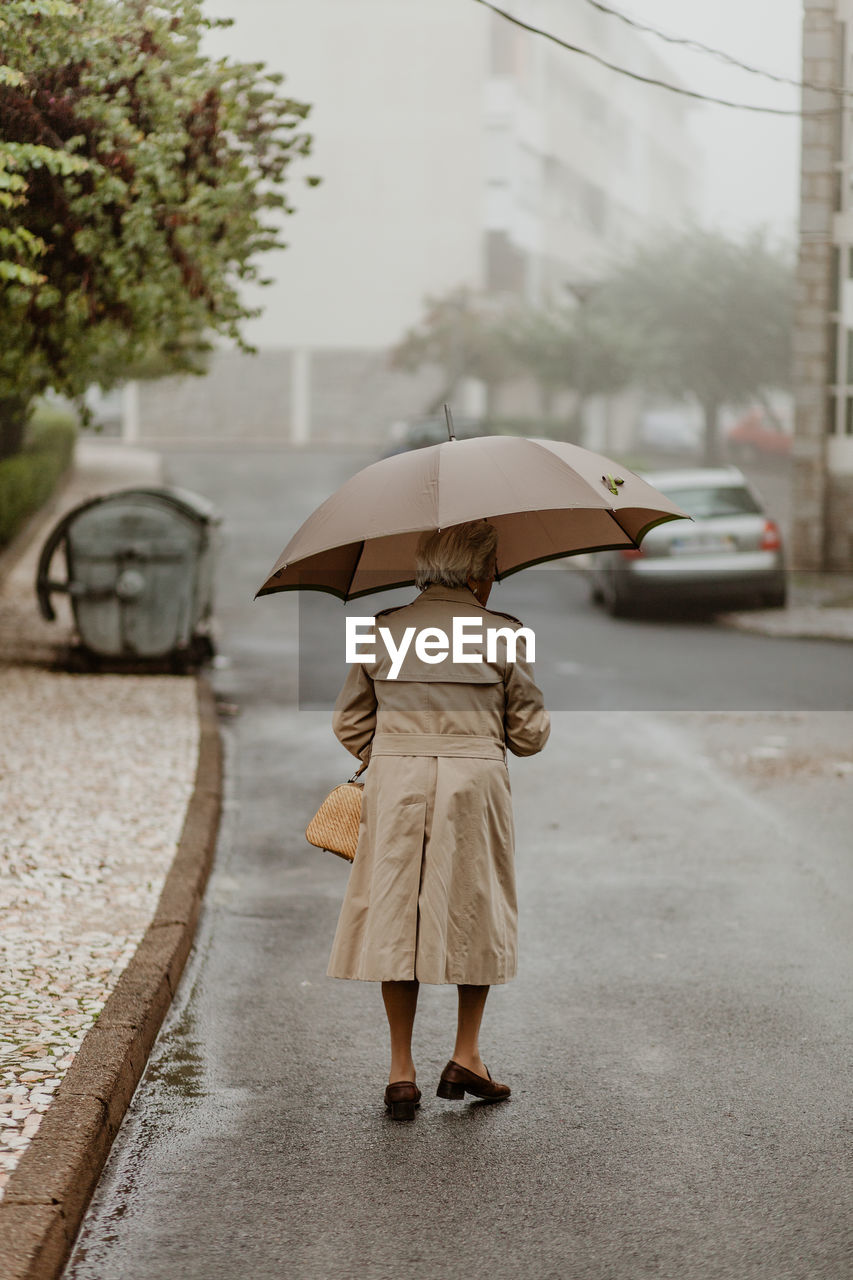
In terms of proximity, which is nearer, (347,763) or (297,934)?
(297,934)

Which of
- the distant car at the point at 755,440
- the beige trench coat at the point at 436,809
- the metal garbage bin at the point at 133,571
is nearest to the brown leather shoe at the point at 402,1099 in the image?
the beige trench coat at the point at 436,809

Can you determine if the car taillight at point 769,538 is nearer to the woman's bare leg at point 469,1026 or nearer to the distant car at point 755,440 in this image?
the woman's bare leg at point 469,1026

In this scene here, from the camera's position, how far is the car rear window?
1756 cm

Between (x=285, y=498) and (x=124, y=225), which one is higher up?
(x=124, y=225)

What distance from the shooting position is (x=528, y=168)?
59.0 meters

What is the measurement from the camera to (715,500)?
17703mm

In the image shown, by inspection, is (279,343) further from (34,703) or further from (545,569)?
(34,703)

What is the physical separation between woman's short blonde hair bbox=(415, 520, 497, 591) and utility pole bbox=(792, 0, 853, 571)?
1760cm

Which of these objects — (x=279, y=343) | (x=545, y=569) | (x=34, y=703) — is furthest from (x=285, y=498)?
(x=279, y=343)

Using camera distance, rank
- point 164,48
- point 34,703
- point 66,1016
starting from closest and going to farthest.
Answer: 1. point 66,1016
2. point 164,48
3. point 34,703

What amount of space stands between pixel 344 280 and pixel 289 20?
8.78m

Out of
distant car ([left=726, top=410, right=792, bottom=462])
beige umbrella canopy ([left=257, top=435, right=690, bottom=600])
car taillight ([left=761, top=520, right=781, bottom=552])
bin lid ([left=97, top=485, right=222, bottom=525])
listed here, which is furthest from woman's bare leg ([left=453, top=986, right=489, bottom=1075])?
distant car ([left=726, top=410, right=792, bottom=462])

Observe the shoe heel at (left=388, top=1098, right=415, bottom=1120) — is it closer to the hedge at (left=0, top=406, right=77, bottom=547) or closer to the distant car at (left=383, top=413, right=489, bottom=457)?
the hedge at (left=0, top=406, right=77, bottom=547)

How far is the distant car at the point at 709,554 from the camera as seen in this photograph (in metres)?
17.4
